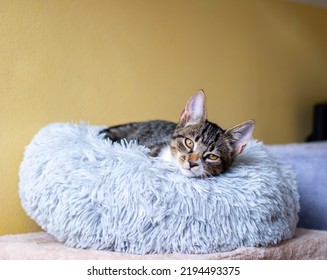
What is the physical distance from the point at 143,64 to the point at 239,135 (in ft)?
2.05

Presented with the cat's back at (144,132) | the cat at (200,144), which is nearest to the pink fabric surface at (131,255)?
the cat at (200,144)

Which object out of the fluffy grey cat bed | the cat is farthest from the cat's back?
the fluffy grey cat bed

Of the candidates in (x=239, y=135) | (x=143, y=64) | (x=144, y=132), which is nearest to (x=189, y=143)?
(x=239, y=135)

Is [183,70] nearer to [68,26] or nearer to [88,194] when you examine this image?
[68,26]

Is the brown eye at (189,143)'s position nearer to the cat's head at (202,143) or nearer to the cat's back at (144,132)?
the cat's head at (202,143)

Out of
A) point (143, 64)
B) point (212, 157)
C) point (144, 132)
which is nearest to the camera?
point (212, 157)

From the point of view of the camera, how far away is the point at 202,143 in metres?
1.28

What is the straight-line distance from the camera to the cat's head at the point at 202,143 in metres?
1.24

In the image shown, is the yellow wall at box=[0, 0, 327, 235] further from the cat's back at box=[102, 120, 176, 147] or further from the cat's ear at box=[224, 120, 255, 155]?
the cat's ear at box=[224, 120, 255, 155]

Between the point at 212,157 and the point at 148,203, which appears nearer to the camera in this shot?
the point at 148,203

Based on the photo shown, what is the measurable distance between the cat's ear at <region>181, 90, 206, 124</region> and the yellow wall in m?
0.45

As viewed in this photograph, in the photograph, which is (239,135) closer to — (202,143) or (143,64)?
(202,143)
